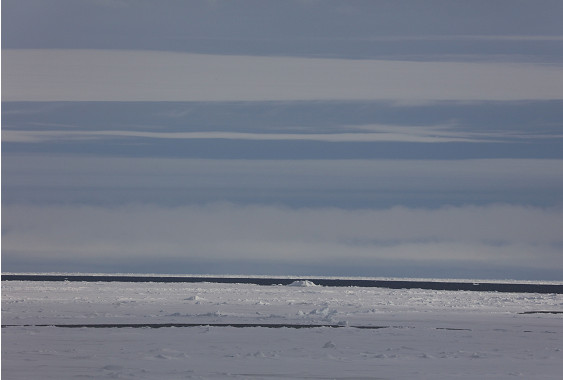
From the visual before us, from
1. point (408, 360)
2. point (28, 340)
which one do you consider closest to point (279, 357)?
point (408, 360)

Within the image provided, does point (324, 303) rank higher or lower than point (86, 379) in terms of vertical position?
higher

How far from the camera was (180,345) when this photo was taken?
16625 millimetres

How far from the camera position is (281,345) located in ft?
55.4

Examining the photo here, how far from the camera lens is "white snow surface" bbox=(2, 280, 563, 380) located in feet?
43.9

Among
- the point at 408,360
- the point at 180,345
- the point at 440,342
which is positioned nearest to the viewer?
the point at 408,360

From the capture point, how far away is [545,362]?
14.8 meters

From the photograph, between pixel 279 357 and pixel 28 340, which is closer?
pixel 279 357

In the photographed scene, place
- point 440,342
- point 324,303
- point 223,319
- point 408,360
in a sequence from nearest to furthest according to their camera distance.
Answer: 1. point 408,360
2. point 440,342
3. point 223,319
4. point 324,303

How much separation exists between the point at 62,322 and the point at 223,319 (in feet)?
13.8

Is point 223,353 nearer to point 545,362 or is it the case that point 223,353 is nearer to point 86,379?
point 86,379

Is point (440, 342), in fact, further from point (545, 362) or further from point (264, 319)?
point (264, 319)

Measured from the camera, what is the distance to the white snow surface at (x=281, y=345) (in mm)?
13375

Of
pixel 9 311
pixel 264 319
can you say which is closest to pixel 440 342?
pixel 264 319

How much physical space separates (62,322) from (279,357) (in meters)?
8.07
